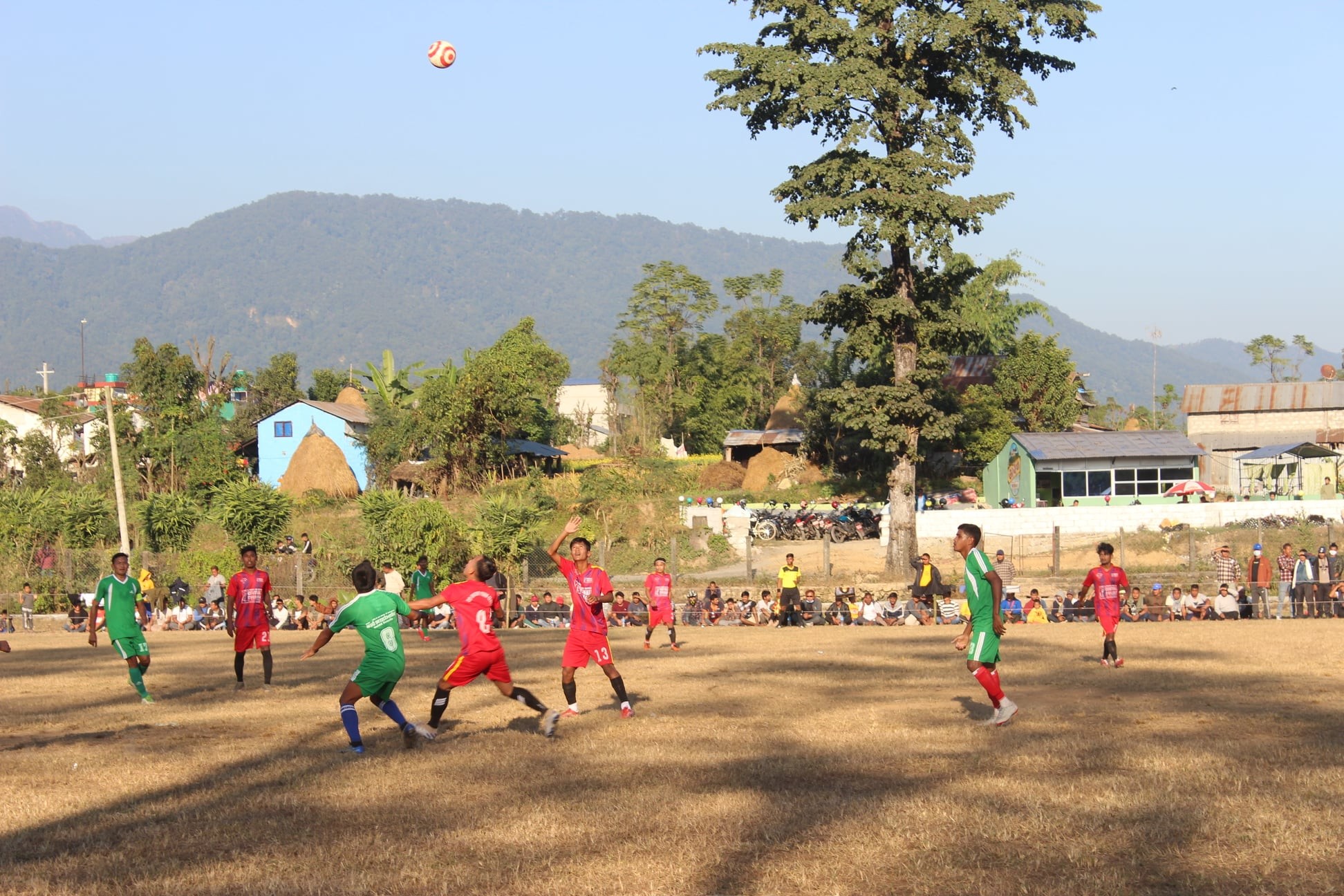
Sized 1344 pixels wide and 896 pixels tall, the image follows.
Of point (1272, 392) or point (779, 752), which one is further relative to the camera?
point (1272, 392)

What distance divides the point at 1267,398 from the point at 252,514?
2072 inches

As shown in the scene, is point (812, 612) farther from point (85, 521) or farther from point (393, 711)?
point (85, 521)

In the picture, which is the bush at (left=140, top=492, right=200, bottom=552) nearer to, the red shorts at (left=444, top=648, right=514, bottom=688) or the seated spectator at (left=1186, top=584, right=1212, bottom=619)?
the seated spectator at (left=1186, top=584, right=1212, bottom=619)

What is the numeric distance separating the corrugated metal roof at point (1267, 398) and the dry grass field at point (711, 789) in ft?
186

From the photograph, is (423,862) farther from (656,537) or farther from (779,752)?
(656,537)

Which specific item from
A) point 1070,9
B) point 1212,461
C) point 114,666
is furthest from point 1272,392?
point 114,666

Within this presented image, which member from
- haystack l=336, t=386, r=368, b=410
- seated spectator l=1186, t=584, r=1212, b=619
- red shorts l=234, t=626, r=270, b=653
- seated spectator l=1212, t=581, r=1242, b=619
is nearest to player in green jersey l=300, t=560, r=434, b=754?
red shorts l=234, t=626, r=270, b=653

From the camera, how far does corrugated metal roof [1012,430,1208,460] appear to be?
48156mm

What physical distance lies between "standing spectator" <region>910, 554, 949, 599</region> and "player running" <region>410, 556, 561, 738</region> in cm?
1585

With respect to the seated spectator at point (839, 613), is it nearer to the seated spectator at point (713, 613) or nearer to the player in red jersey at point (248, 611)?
the seated spectator at point (713, 613)

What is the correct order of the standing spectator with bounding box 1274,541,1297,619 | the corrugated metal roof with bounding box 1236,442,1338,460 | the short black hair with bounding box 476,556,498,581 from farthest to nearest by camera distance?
the corrugated metal roof with bounding box 1236,442,1338,460
the standing spectator with bounding box 1274,541,1297,619
the short black hair with bounding box 476,556,498,581

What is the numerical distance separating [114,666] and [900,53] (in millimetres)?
27220

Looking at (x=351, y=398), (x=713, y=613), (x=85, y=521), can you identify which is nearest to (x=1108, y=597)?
(x=713, y=613)

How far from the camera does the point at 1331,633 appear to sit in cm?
2070
